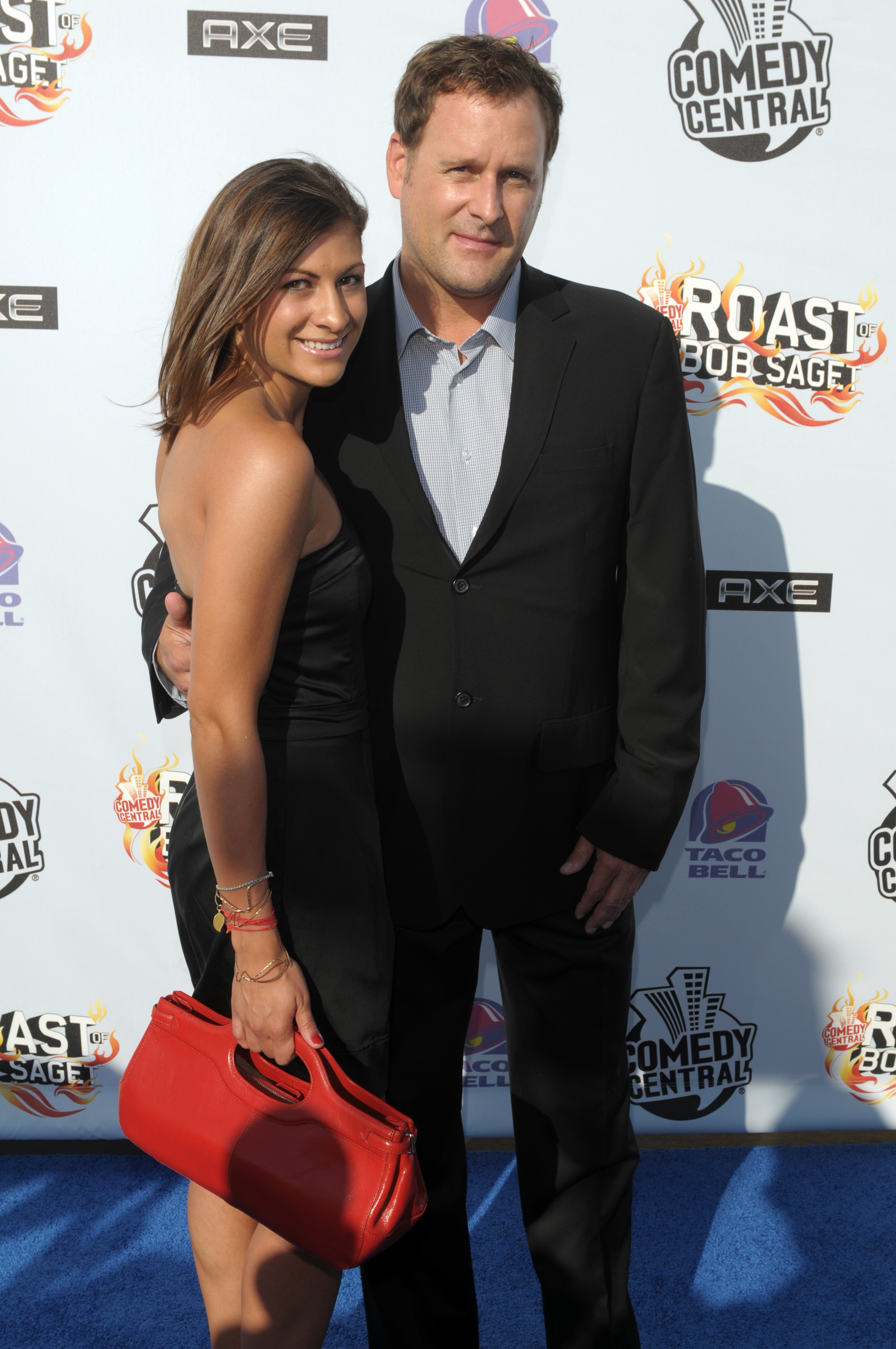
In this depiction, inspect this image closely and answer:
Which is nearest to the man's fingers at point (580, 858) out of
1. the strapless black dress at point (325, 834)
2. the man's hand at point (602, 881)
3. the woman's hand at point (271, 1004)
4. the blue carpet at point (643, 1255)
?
the man's hand at point (602, 881)

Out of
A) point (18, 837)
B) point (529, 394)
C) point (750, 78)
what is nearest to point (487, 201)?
point (529, 394)

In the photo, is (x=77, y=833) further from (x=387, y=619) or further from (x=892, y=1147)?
(x=892, y=1147)

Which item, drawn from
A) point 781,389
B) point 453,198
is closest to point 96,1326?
point 453,198

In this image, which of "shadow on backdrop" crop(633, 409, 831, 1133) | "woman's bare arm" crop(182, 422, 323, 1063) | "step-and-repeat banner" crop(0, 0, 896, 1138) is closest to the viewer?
"woman's bare arm" crop(182, 422, 323, 1063)

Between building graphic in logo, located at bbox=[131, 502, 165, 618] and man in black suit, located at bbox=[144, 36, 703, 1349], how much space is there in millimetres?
618

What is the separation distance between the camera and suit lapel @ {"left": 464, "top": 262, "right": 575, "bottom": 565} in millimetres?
1423

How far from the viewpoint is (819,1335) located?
1.89 m

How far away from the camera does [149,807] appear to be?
2367mm

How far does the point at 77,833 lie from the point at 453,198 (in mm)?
1688

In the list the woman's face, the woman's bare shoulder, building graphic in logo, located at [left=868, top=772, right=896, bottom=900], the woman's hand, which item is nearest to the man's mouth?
the woman's face

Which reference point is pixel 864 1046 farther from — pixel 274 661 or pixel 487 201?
pixel 487 201

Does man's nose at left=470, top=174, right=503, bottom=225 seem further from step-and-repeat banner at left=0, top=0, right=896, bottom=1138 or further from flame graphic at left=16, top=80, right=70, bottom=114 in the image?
flame graphic at left=16, top=80, right=70, bottom=114

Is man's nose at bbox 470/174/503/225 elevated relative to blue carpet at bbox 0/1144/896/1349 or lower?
elevated

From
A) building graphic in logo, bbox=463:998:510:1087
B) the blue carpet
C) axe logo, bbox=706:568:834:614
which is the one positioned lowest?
the blue carpet
